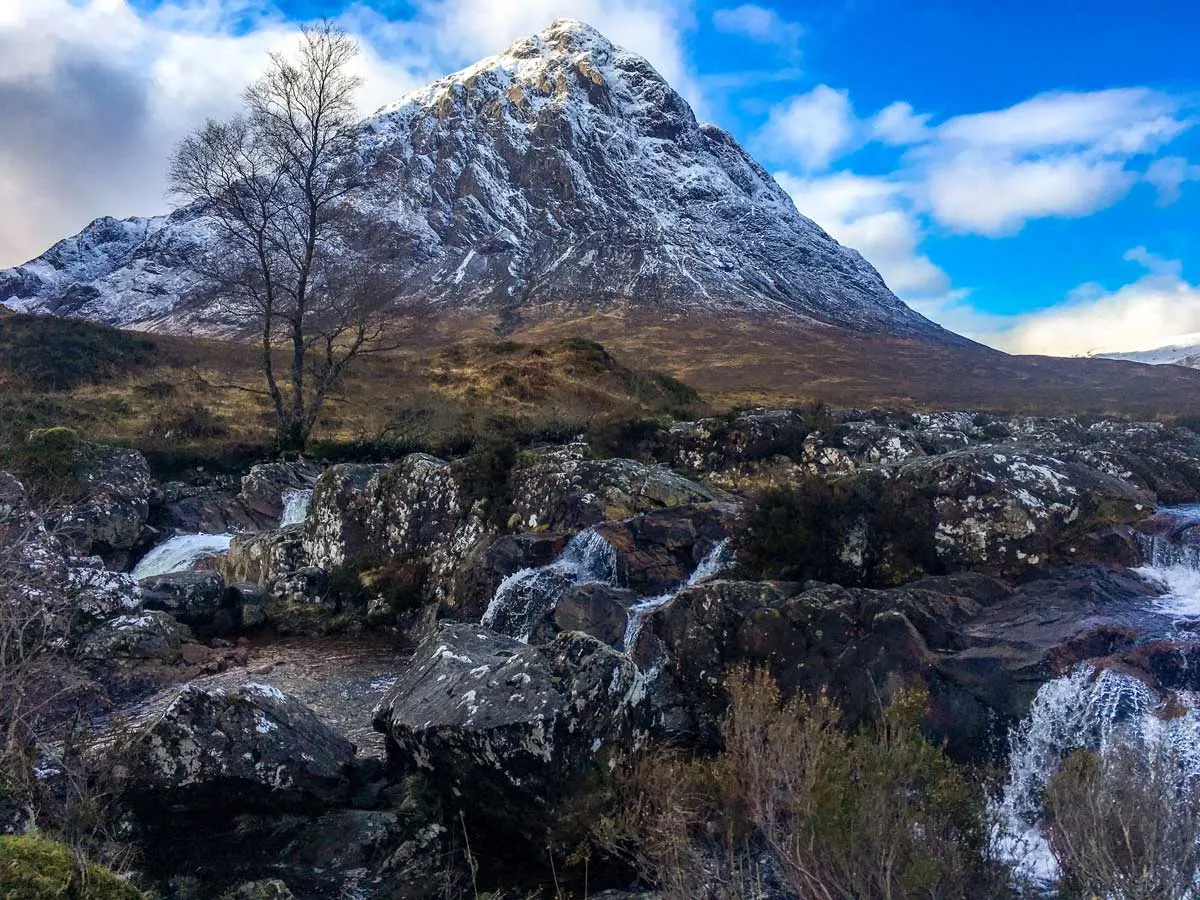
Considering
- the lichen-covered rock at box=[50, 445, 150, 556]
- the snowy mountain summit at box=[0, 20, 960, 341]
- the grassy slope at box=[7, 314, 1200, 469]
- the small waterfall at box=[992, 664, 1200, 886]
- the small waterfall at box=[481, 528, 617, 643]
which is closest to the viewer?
the small waterfall at box=[992, 664, 1200, 886]

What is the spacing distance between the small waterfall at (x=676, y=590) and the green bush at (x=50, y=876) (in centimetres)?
697

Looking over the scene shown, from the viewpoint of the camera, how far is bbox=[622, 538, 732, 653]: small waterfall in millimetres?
10820

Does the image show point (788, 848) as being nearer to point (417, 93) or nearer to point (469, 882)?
point (469, 882)

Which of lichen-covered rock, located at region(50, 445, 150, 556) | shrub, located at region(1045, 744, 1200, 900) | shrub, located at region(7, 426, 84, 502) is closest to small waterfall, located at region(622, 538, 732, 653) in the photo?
shrub, located at region(1045, 744, 1200, 900)

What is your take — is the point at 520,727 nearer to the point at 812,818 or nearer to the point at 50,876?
the point at 812,818

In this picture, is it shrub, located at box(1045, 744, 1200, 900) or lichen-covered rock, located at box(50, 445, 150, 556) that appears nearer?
shrub, located at box(1045, 744, 1200, 900)

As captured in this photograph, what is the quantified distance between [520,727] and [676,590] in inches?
237

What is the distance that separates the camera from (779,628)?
30.8ft

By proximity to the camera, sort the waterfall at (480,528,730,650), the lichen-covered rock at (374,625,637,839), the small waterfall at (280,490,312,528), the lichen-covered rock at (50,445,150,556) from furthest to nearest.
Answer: the small waterfall at (280,490,312,528) → the lichen-covered rock at (50,445,150,556) → the waterfall at (480,528,730,650) → the lichen-covered rock at (374,625,637,839)

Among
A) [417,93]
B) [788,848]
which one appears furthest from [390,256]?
[417,93]

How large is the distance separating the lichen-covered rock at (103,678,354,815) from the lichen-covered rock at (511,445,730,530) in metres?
7.66

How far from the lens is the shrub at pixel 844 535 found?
11.4 meters

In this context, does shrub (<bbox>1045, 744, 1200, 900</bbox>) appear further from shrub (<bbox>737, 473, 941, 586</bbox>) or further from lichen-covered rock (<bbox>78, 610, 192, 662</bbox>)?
lichen-covered rock (<bbox>78, 610, 192, 662</bbox>)

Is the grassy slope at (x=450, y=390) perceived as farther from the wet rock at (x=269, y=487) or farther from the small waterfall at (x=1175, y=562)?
the small waterfall at (x=1175, y=562)
